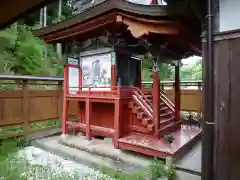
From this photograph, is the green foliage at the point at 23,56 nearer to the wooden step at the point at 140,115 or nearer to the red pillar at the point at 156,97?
the wooden step at the point at 140,115

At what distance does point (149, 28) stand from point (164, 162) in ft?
10.1

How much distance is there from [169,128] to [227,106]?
11.0ft

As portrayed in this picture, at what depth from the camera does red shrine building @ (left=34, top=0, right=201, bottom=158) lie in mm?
4508

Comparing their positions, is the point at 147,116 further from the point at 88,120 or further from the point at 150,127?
the point at 88,120

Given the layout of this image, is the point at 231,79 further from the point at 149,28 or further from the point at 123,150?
the point at 123,150

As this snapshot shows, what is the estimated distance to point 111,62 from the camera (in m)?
6.03

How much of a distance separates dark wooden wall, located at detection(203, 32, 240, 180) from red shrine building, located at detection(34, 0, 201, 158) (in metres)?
1.59

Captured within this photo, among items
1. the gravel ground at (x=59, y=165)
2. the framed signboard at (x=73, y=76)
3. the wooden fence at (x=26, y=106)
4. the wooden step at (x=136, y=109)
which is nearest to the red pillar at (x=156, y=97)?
the wooden step at (x=136, y=109)

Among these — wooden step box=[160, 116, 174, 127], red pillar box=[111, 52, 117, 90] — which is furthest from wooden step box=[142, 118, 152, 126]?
red pillar box=[111, 52, 117, 90]

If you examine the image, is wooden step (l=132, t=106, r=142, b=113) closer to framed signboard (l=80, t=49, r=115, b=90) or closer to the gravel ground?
framed signboard (l=80, t=49, r=115, b=90)

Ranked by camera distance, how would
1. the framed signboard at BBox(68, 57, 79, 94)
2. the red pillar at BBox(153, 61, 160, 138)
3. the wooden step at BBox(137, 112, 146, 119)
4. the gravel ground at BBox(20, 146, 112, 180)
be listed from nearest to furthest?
the gravel ground at BBox(20, 146, 112, 180) → the red pillar at BBox(153, 61, 160, 138) → the wooden step at BBox(137, 112, 146, 119) → the framed signboard at BBox(68, 57, 79, 94)

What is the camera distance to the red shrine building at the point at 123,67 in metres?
4.51

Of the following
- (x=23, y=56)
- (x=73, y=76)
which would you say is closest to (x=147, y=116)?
(x=73, y=76)

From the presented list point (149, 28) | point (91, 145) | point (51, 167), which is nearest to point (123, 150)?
point (91, 145)
